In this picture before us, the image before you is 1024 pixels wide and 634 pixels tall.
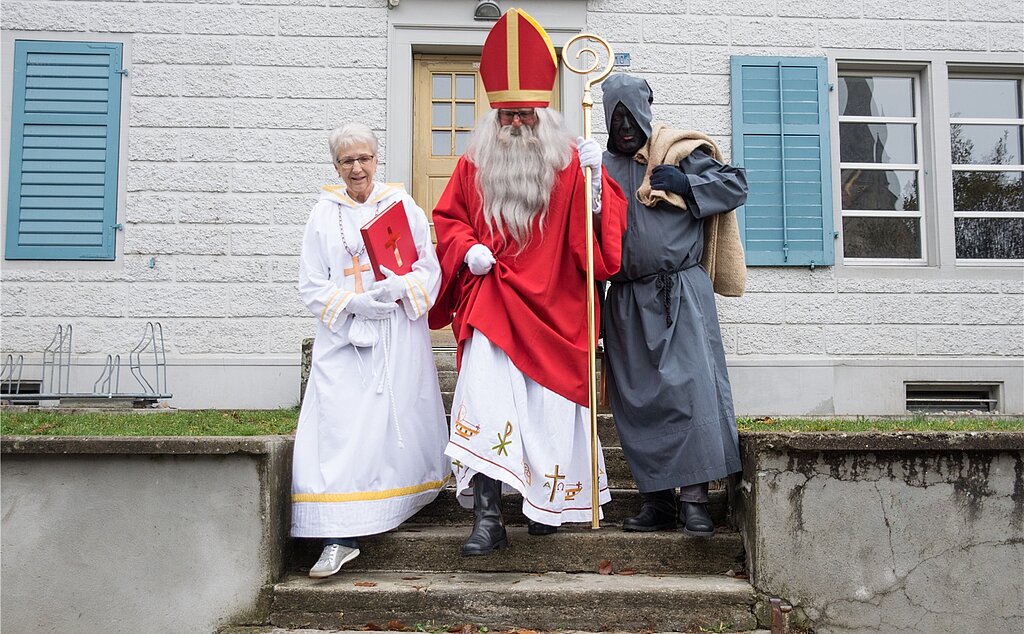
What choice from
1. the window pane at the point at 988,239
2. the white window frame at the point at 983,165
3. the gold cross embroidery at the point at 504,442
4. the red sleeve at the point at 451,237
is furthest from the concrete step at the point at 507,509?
the white window frame at the point at 983,165

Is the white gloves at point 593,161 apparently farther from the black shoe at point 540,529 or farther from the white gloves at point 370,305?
the black shoe at point 540,529

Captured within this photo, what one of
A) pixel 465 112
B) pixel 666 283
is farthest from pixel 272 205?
pixel 666 283

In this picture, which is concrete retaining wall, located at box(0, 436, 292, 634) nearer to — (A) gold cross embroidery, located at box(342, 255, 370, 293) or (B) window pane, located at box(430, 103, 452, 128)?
(A) gold cross embroidery, located at box(342, 255, 370, 293)

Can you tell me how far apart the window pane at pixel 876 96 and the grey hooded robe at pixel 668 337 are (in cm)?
372

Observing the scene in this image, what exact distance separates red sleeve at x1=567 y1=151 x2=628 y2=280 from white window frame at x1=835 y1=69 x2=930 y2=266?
374 centimetres

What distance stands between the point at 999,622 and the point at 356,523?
2.49 m

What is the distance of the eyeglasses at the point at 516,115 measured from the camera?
154 inches

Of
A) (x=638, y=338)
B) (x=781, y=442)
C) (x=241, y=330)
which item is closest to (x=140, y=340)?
(x=241, y=330)

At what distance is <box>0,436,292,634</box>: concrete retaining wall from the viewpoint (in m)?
3.42

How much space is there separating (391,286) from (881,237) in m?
4.73

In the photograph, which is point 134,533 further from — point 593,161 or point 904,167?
point 904,167

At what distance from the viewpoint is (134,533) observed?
345 centimetres

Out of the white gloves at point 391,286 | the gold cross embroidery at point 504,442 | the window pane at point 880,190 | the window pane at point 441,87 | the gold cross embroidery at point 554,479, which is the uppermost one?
the window pane at point 441,87

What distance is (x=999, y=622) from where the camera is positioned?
3488mm
